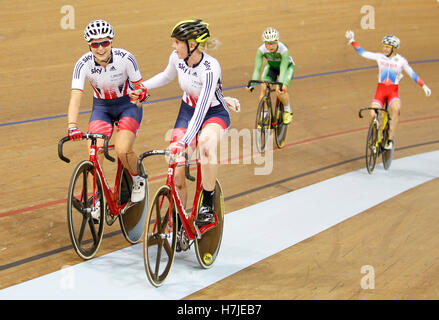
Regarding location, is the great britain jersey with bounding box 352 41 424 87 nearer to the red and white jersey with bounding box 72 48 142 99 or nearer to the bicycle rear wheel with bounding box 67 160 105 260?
the red and white jersey with bounding box 72 48 142 99

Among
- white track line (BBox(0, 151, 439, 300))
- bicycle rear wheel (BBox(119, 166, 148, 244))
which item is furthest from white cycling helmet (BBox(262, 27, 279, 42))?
bicycle rear wheel (BBox(119, 166, 148, 244))

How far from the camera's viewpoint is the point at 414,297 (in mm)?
3229

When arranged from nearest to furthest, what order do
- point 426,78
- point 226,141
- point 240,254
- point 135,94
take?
point 135,94 → point 240,254 → point 226,141 → point 426,78

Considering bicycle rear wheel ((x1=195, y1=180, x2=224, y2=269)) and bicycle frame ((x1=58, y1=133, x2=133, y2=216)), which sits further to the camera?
bicycle rear wheel ((x1=195, y1=180, x2=224, y2=269))

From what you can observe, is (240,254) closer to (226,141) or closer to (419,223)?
(419,223)

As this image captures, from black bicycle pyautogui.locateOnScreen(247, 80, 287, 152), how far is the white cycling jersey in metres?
2.75

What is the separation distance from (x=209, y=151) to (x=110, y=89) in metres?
0.85

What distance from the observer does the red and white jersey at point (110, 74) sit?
3.61 metres

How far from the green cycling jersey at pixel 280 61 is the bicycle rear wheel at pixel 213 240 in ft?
9.66

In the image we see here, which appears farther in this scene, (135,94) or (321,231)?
(321,231)

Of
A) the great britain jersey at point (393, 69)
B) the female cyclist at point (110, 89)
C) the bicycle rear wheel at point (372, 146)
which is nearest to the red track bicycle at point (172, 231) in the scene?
the female cyclist at point (110, 89)

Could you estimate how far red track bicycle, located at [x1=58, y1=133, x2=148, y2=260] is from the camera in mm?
3354
